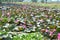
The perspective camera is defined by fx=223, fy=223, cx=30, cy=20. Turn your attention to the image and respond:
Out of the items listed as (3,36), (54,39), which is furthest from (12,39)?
(54,39)

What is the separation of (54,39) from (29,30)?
494 mm

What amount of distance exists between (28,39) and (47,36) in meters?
0.58

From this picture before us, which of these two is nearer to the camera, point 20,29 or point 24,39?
point 24,39

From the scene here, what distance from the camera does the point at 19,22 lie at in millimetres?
3717

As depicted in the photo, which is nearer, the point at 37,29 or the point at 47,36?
the point at 47,36

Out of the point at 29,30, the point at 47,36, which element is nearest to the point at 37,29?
the point at 29,30

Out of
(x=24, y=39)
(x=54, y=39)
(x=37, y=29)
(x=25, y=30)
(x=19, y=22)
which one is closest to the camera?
(x=24, y=39)

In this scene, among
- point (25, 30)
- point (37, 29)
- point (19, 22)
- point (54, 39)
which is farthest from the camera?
point (19, 22)

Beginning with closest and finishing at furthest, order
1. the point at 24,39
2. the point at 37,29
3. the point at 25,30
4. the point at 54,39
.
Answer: the point at 24,39
the point at 54,39
the point at 25,30
the point at 37,29

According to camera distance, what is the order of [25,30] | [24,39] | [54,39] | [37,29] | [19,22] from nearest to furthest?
[24,39] → [54,39] → [25,30] → [37,29] → [19,22]

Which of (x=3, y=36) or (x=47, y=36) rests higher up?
(x=3, y=36)

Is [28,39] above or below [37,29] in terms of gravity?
above

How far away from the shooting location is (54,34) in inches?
108

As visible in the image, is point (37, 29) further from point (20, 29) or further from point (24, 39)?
point (24, 39)
